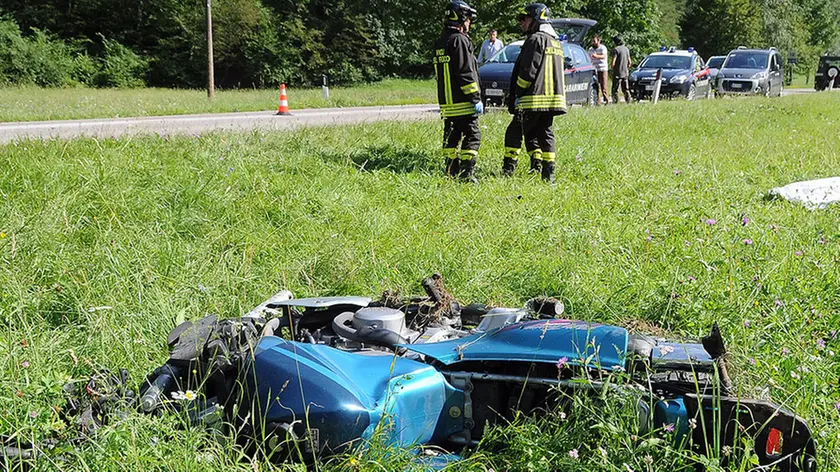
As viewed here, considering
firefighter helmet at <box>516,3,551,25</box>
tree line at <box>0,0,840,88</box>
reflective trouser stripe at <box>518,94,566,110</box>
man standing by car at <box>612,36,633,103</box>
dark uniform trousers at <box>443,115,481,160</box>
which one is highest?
tree line at <box>0,0,840,88</box>

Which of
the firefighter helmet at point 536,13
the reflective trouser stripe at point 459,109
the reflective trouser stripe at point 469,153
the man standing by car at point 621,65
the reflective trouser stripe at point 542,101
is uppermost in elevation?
the firefighter helmet at point 536,13

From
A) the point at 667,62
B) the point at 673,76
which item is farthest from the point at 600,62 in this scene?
the point at 667,62

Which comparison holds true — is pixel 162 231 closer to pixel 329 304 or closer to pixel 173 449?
pixel 329 304

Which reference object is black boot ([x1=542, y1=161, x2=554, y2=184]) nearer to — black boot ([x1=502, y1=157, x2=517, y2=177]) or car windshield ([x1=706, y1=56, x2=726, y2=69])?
black boot ([x1=502, y1=157, x2=517, y2=177])

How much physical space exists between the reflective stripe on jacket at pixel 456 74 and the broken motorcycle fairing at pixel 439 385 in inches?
204

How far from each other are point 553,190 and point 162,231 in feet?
12.4

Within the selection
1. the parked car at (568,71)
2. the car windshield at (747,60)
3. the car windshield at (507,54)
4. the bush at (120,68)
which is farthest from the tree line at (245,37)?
the car windshield at (507,54)

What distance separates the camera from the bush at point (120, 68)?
1368 inches

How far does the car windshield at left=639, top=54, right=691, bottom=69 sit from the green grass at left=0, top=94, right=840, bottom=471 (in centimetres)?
1303

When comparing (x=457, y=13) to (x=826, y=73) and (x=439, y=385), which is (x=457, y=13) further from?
(x=826, y=73)

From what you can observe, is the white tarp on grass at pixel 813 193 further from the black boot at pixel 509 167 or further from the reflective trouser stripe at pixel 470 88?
the reflective trouser stripe at pixel 470 88

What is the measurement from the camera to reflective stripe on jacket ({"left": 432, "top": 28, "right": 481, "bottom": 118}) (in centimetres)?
784

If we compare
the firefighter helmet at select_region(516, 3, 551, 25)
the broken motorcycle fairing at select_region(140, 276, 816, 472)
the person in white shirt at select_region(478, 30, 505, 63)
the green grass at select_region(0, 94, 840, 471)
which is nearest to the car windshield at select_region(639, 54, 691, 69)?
the person in white shirt at select_region(478, 30, 505, 63)

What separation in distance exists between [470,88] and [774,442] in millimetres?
6035
